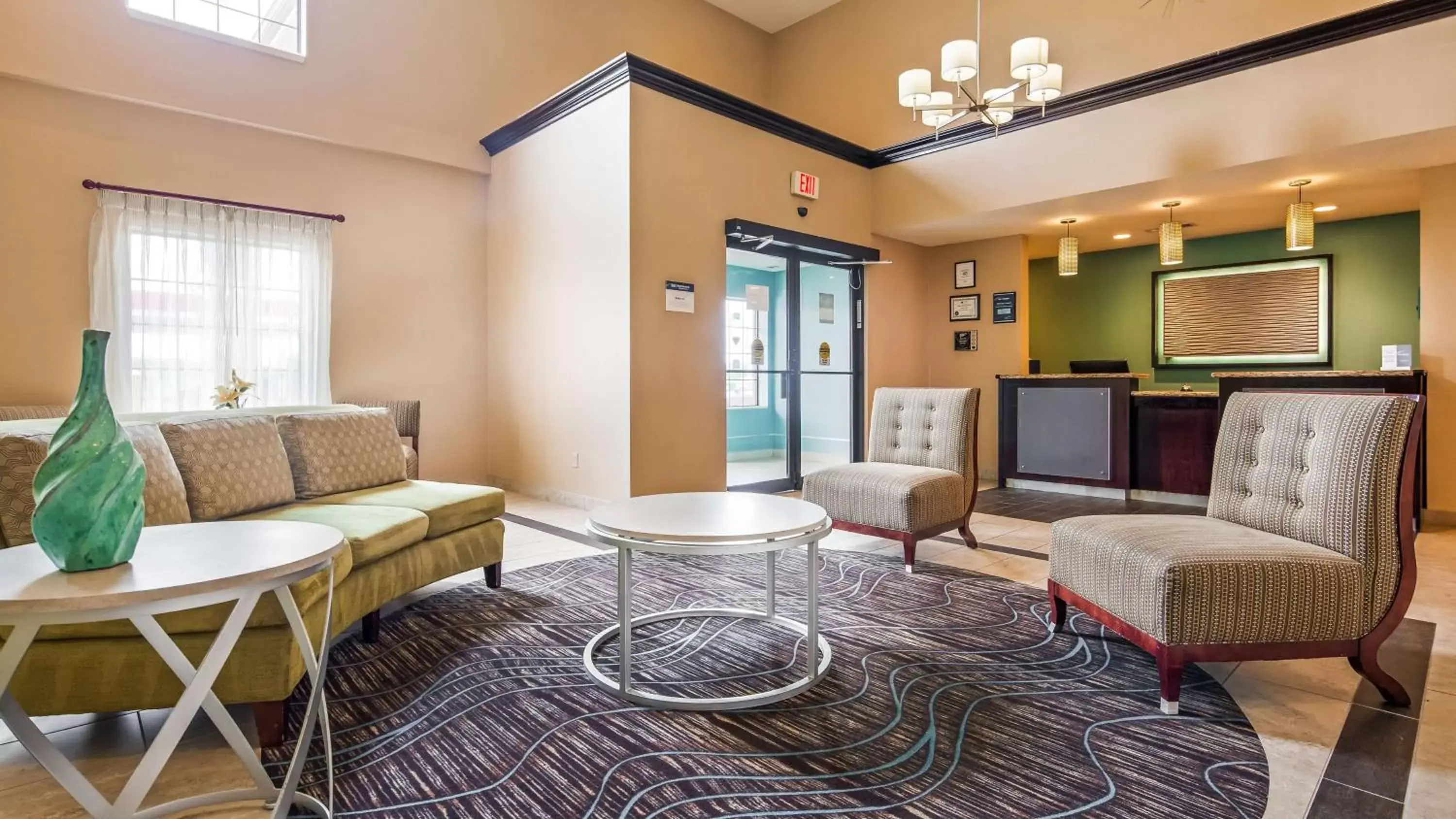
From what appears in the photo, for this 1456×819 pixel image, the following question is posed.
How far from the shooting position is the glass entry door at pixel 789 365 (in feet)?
18.8

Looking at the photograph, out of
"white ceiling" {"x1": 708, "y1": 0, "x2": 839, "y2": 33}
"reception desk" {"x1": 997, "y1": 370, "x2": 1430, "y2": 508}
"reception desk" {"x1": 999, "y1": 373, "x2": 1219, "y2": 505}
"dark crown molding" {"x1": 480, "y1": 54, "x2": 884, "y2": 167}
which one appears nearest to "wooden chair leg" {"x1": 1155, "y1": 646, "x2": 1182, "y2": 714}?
"reception desk" {"x1": 997, "y1": 370, "x2": 1430, "y2": 508}

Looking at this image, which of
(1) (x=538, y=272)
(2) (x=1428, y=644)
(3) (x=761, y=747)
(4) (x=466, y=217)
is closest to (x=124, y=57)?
(4) (x=466, y=217)

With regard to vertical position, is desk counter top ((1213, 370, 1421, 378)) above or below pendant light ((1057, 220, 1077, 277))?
below

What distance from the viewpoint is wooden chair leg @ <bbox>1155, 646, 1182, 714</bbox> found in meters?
1.99

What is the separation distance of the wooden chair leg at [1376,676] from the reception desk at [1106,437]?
3.59 metres

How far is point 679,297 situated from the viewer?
4.89 m

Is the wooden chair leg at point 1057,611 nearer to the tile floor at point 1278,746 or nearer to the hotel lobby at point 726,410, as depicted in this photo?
the hotel lobby at point 726,410

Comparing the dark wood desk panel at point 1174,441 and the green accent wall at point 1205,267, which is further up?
the green accent wall at point 1205,267

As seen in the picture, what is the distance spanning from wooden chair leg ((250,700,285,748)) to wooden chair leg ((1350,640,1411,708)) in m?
3.05

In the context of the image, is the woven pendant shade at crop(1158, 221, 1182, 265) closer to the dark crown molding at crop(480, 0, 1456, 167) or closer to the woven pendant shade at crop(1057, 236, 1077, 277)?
the woven pendant shade at crop(1057, 236, 1077, 277)

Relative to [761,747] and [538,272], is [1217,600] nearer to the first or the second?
[761,747]

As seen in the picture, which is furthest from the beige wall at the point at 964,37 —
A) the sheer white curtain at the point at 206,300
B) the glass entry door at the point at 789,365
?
the sheer white curtain at the point at 206,300

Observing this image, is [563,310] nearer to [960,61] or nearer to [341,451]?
[341,451]

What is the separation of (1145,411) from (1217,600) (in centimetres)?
421
